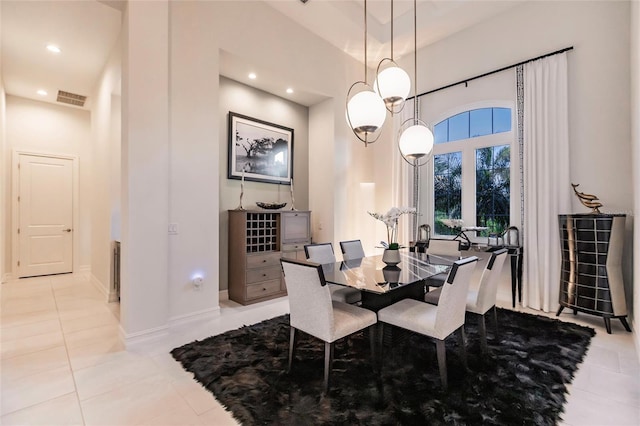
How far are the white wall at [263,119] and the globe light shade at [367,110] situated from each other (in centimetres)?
232

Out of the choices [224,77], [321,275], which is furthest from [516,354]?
[224,77]

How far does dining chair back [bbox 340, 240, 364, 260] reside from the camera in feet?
11.5

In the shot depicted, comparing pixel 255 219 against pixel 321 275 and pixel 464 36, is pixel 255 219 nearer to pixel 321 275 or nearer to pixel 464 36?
pixel 321 275

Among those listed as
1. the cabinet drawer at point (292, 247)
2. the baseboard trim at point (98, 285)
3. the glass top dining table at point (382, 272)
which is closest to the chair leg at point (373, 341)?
the glass top dining table at point (382, 272)

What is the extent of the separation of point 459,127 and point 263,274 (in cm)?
382

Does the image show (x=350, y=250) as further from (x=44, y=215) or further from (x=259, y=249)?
(x=44, y=215)

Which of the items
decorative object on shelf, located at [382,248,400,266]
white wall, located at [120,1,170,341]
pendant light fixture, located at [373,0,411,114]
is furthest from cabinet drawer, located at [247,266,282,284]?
pendant light fixture, located at [373,0,411,114]

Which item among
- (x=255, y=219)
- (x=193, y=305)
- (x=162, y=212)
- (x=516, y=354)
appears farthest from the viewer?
(x=255, y=219)

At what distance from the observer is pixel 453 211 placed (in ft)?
15.8

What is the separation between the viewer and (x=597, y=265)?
10.2 ft

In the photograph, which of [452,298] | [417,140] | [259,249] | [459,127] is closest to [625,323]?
[452,298]

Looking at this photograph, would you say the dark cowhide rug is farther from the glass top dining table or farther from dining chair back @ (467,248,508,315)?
the glass top dining table

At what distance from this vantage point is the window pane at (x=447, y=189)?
15.7ft

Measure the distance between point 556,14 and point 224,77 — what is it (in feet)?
14.7
